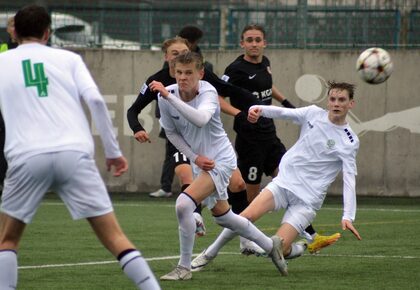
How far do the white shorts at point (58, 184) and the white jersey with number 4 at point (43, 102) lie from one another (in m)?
0.06

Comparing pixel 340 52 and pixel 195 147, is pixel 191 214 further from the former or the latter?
pixel 340 52

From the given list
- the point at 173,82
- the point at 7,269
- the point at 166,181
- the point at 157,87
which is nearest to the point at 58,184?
the point at 7,269

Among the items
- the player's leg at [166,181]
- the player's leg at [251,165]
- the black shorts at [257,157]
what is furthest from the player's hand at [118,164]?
the player's leg at [166,181]

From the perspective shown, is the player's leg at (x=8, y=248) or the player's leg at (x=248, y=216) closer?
the player's leg at (x=8, y=248)

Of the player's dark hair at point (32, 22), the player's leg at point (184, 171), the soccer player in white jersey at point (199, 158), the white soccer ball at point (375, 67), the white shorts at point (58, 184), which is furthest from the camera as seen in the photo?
the white soccer ball at point (375, 67)

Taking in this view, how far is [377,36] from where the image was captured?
1838 cm

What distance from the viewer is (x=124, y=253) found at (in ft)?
23.7

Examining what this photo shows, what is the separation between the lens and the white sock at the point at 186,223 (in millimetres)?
9586

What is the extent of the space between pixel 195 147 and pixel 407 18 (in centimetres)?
912

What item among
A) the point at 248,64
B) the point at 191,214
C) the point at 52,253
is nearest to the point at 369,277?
the point at 191,214

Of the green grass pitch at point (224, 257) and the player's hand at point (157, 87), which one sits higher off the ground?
the player's hand at point (157, 87)

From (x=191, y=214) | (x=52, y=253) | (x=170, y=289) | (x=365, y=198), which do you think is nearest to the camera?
(x=170, y=289)

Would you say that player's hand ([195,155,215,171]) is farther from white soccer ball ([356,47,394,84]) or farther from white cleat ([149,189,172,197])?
white cleat ([149,189,172,197])

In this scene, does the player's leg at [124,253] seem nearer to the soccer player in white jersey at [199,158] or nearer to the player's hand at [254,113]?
the soccer player in white jersey at [199,158]
